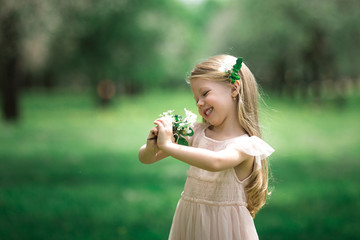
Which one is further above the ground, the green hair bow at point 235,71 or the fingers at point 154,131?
the green hair bow at point 235,71

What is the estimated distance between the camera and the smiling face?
2.79 m

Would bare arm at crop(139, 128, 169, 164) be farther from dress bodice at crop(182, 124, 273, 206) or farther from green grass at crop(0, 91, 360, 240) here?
green grass at crop(0, 91, 360, 240)

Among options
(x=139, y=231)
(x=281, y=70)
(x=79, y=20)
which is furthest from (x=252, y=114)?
(x=281, y=70)

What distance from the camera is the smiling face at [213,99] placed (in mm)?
2789

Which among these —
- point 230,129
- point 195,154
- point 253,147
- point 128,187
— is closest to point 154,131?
point 195,154

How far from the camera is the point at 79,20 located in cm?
1475

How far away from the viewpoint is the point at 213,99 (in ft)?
9.11

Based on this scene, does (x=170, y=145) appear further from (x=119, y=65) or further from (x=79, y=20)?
(x=119, y=65)

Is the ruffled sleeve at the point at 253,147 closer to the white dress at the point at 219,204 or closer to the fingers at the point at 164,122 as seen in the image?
the white dress at the point at 219,204

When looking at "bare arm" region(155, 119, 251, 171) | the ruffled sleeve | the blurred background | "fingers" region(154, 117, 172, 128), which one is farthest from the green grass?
"fingers" region(154, 117, 172, 128)

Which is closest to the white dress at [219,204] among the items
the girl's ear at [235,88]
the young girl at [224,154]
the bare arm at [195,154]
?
the young girl at [224,154]

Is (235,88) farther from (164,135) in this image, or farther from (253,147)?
(164,135)

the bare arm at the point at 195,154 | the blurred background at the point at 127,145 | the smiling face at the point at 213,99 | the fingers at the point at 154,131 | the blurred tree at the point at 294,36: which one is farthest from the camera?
the blurred tree at the point at 294,36

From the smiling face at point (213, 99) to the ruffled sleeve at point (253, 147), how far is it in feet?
0.65
